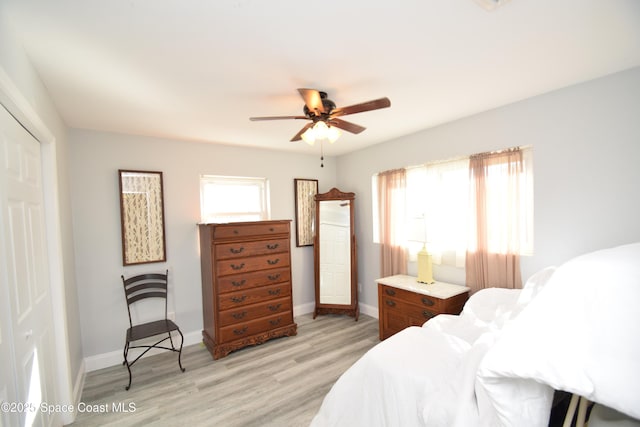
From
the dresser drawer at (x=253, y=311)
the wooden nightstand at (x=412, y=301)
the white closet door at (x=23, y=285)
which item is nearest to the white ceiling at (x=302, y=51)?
the white closet door at (x=23, y=285)

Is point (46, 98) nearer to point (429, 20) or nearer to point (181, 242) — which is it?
point (181, 242)

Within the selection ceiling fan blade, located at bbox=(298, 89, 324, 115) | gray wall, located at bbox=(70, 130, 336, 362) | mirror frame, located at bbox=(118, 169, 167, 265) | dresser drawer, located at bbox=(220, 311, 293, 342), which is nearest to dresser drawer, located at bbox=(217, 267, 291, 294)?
dresser drawer, located at bbox=(220, 311, 293, 342)

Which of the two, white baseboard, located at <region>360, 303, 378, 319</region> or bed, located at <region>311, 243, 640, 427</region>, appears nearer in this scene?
bed, located at <region>311, 243, 640, 427</region>

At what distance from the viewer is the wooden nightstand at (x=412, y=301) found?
2615 millimetres

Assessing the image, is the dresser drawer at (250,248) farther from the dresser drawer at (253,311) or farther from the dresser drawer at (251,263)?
the dresser drawer at (253,311)

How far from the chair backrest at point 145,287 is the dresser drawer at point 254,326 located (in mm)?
785

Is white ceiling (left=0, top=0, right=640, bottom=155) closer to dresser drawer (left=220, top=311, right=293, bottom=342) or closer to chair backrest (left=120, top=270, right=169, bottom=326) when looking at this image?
chair backrest (left=120, top=270, right=169, bottom=326)

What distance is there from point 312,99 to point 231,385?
2478 millimetres

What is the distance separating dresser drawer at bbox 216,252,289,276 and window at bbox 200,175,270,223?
760 millimetres

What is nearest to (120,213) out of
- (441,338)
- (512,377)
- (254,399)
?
(254,399)

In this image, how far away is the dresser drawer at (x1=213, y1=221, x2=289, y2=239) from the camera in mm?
2922

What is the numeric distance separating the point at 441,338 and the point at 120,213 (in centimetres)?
319

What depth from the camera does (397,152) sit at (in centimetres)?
346

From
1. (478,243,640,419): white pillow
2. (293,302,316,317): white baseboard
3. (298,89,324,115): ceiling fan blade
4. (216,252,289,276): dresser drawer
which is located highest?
(298,89,324,115): ceiling fan blade
